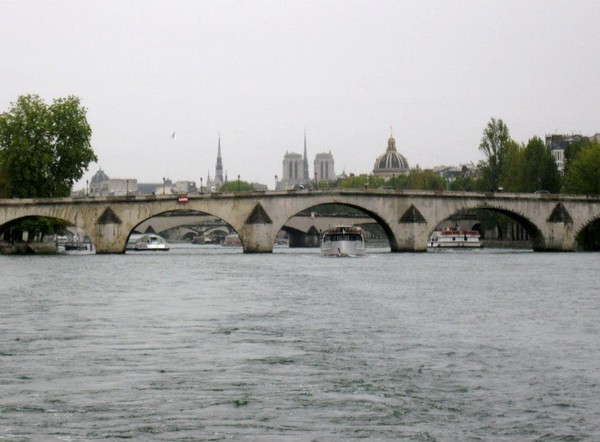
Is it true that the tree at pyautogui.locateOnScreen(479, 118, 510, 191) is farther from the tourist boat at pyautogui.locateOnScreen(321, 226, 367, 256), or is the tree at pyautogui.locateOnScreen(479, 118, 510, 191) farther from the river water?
the river water

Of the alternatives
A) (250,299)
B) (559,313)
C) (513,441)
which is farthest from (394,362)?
(250,299)

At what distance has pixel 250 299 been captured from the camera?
29.6m

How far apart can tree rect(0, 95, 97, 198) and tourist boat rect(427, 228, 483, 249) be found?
3382 centimetres

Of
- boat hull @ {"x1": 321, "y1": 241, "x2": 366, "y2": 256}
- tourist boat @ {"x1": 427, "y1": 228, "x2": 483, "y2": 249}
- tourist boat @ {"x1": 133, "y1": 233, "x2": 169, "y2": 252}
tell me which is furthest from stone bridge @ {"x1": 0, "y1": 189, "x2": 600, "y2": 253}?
tourist boat @ {"x1": 133, "y1": 233, "x2": 169, "y2": 252}

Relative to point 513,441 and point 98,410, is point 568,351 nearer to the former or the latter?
point 513,441

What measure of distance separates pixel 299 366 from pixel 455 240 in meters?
81.1

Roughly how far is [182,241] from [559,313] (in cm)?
16723

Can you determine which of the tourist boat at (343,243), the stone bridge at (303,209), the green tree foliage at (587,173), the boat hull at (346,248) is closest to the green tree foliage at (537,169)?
the green tree foliage at (587,173)

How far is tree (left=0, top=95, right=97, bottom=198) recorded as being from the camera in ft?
240

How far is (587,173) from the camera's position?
8156cm

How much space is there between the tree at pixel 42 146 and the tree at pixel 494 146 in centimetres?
3608

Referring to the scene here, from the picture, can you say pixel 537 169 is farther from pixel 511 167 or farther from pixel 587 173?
pixel 587 173

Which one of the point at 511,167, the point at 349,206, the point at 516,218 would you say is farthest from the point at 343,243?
the point at 511,167

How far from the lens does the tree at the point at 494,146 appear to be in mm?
94688
